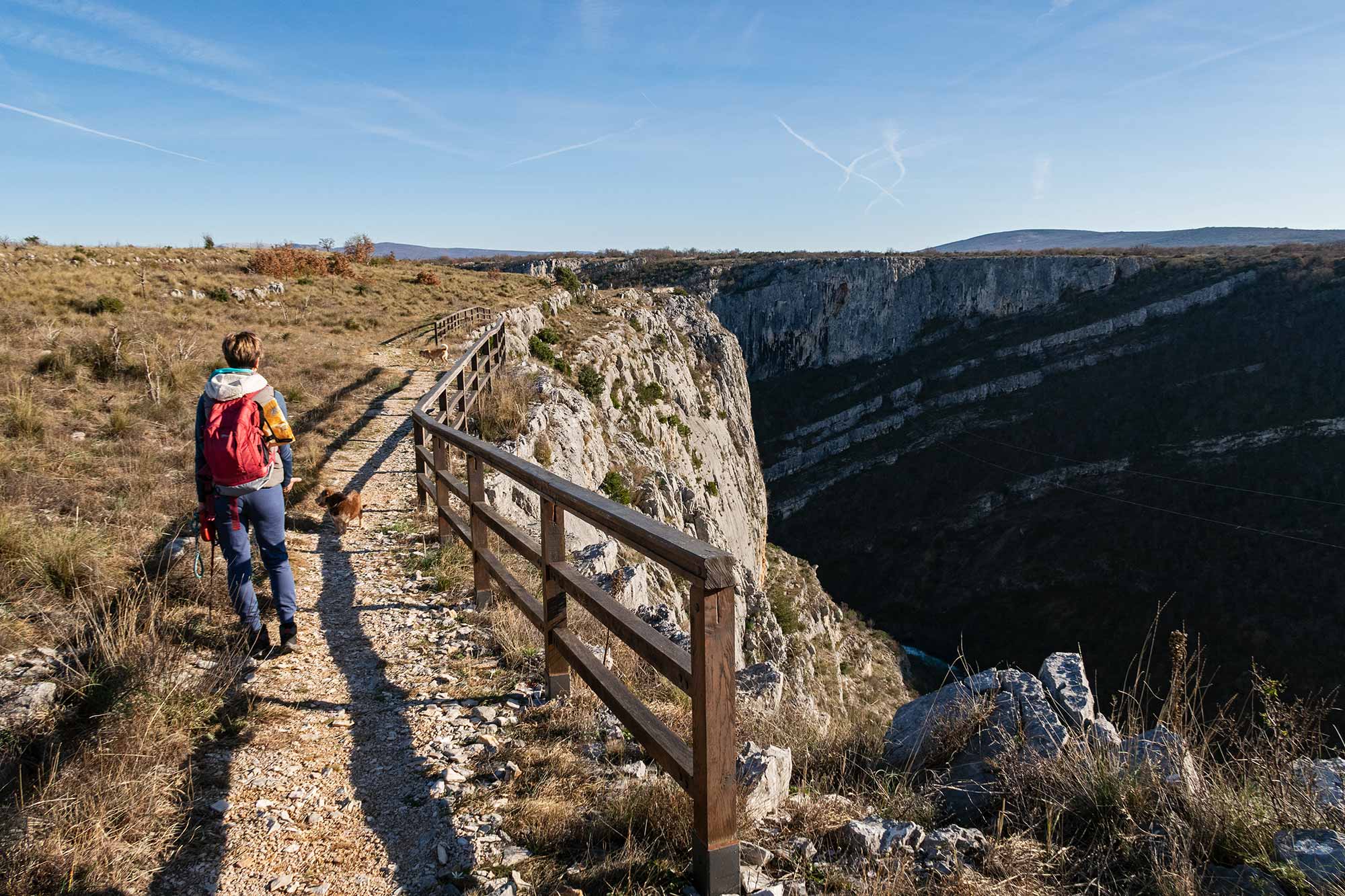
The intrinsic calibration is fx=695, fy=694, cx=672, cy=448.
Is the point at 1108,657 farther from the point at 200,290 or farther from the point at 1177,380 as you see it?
the point at 200,290

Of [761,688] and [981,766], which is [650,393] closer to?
[761,688]

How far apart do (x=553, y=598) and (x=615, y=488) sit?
11.4 metres

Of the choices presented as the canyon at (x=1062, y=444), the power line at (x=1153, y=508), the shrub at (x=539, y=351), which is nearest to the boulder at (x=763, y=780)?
the shrub at (x=539, y=351)

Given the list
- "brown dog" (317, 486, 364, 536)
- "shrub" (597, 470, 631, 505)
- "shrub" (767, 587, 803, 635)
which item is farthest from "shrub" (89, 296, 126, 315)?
"shrub" (767, 587, 803, 635)

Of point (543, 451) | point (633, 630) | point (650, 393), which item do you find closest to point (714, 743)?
point (633, 630)

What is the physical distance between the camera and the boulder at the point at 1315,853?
2.24 m

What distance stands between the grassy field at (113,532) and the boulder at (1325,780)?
438 cm

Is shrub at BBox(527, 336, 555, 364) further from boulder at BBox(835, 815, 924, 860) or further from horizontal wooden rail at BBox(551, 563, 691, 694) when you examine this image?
boulder at BBox(835, 815, 924, 860)

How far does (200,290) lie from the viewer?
74.4 feet

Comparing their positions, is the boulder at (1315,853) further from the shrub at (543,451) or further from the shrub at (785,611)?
the shrub at (785,611)

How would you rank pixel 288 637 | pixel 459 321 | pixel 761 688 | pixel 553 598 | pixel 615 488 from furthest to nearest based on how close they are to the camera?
pixel 459 321 < pixel 615 488 < pixel 761 688 < pixel 288 637 < pixel 553 598

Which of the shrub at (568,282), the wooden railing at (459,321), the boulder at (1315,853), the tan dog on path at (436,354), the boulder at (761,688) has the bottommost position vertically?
the boulder at (761,688)

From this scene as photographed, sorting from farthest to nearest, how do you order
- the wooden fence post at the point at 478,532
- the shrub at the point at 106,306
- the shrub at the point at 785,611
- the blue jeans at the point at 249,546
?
the shrub at the point at 785,611, the shrub at the point at 106,306, the wooden fence post at the point at 478,532, the blue jeans at the point at 249,546

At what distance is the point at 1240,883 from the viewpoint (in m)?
2.41
